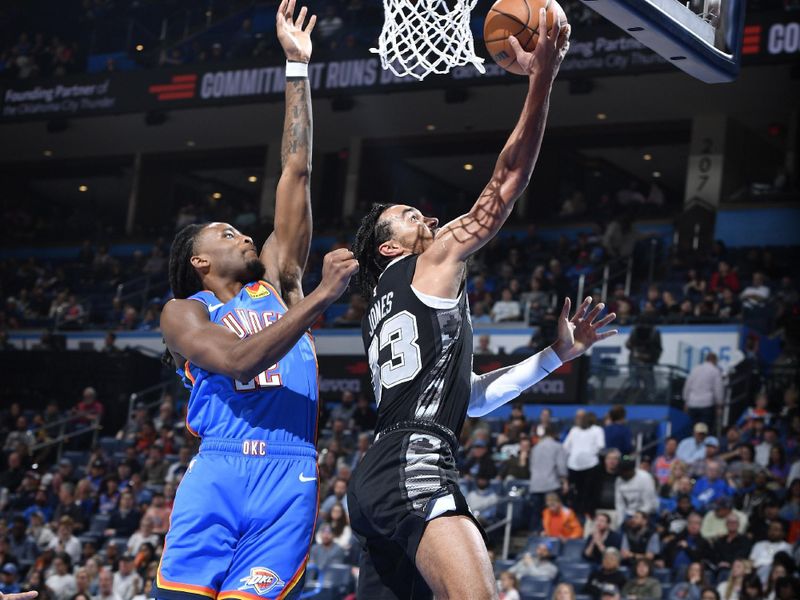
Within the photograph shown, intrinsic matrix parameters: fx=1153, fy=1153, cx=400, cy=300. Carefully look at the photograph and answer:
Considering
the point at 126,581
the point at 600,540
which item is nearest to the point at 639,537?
the point at 600,540

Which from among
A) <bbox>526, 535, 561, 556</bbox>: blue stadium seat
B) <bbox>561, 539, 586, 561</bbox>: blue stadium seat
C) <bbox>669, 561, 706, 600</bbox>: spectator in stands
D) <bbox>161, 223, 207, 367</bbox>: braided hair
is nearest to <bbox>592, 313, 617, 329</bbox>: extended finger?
<bbox>161, 223, 207, 367</bbox>: braided hair

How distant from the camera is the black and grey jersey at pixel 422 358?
411 centimetres

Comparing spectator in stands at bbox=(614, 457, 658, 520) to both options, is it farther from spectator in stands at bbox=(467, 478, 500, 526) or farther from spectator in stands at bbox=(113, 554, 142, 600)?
spectator in stands at bbox=(113, 554, 142, 600)

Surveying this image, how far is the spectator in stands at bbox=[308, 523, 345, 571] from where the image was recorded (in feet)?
38.8

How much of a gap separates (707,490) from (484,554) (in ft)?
26.9

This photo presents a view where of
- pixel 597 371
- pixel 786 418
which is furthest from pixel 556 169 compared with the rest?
pixel 786 418

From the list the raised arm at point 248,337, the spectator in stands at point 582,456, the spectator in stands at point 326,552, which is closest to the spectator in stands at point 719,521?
the spectator in stands at point 582,456

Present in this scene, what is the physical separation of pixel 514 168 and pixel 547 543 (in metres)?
8.08

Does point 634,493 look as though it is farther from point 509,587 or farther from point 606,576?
point 509,587

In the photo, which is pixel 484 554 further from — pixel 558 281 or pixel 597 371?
pixel 558 281

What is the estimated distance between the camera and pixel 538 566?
1104 cm

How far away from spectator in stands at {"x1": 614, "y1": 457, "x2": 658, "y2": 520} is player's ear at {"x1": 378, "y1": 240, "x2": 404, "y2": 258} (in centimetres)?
764

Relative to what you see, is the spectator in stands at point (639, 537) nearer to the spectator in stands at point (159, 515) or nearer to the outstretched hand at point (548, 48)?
the spectator in stands at point (159, 515)

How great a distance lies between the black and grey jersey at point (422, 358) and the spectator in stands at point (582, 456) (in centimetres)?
832
